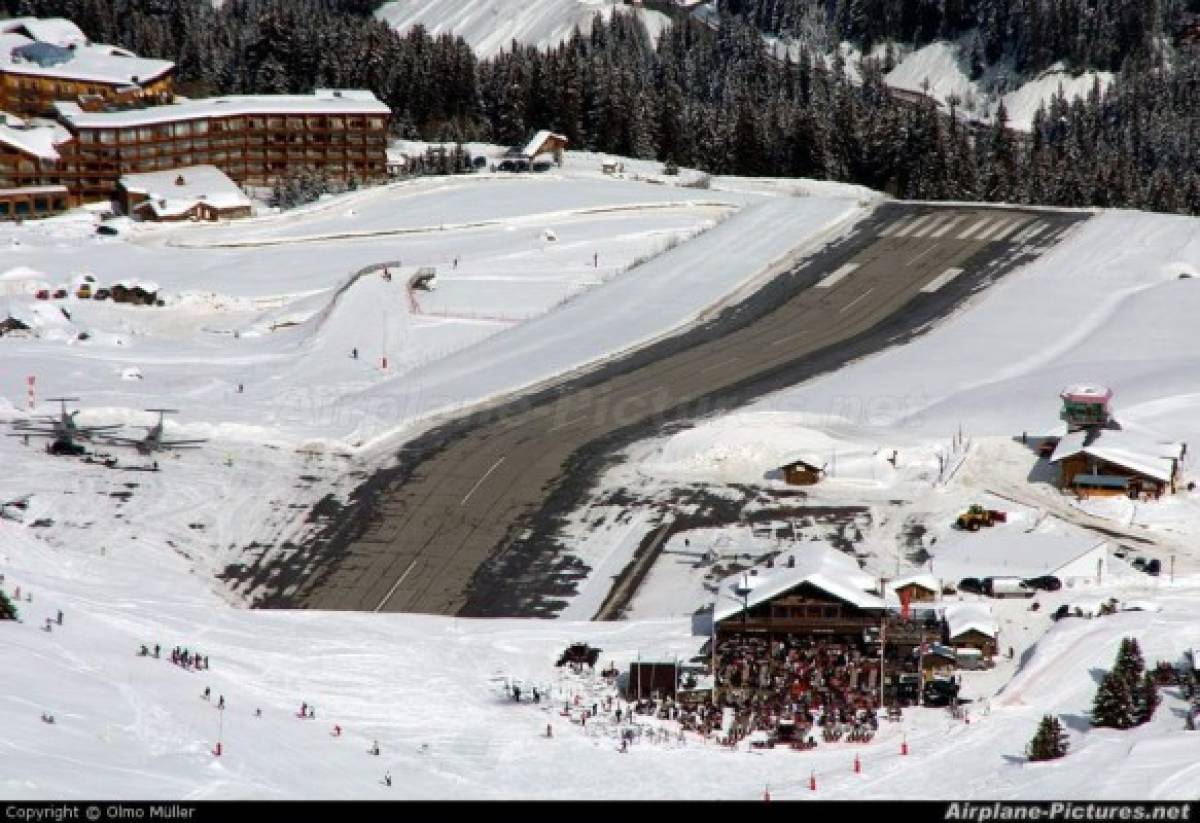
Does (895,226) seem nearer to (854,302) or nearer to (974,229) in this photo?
(974,229)

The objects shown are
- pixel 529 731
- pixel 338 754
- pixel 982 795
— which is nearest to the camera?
pixel 982 795

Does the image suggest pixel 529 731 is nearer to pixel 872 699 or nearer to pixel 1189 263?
pixel 872 699

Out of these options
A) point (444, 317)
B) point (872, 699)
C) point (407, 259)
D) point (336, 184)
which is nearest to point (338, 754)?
point (872, 699)

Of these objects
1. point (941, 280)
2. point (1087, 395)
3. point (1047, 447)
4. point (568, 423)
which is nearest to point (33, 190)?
point (568, 423)

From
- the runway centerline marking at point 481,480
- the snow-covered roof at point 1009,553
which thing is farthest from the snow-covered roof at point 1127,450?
the runway centerline marking at point 481,480

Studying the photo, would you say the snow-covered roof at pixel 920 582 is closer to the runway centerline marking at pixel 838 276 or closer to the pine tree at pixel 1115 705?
the pine tree at pixel 1115 705
